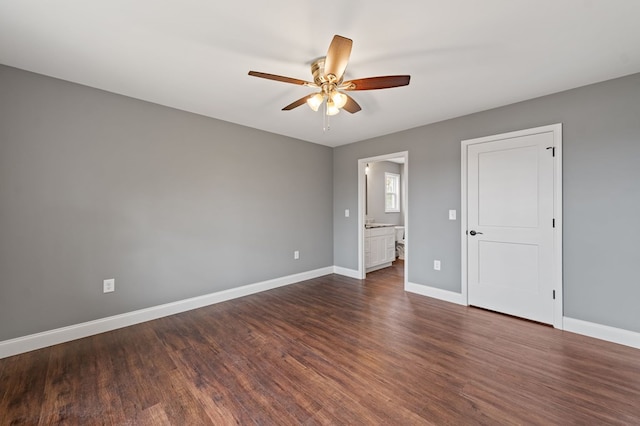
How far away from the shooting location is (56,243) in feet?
7.90

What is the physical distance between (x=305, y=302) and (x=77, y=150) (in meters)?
2.99

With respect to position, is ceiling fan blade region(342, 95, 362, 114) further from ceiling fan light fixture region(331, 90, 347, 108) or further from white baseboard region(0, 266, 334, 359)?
white baseboard region(0, 266, 334, 359)

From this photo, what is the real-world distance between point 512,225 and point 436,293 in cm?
131

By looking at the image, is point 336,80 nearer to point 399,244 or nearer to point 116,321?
point 116,321

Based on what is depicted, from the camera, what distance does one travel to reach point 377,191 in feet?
21.2

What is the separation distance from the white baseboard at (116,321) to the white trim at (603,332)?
3580 mm

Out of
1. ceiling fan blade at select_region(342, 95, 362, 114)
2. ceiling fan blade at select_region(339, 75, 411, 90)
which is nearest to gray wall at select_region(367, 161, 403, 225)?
ceiling fan blade at select_region(342, 95, 362, 114)

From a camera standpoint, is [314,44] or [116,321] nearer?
[314,44]

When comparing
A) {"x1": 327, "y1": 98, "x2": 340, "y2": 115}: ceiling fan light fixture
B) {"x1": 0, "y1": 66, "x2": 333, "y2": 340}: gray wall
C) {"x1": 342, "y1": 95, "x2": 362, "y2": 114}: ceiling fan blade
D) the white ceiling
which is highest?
the white ceiling

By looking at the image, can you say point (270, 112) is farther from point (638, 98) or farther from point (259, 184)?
point (638, 98)

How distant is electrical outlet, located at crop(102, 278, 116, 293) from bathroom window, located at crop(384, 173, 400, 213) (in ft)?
18.4

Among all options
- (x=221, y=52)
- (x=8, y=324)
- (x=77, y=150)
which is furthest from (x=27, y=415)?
(x=221, y=52)

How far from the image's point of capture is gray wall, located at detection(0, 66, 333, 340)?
2262mm

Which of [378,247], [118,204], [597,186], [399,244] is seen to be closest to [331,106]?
[118,204]
